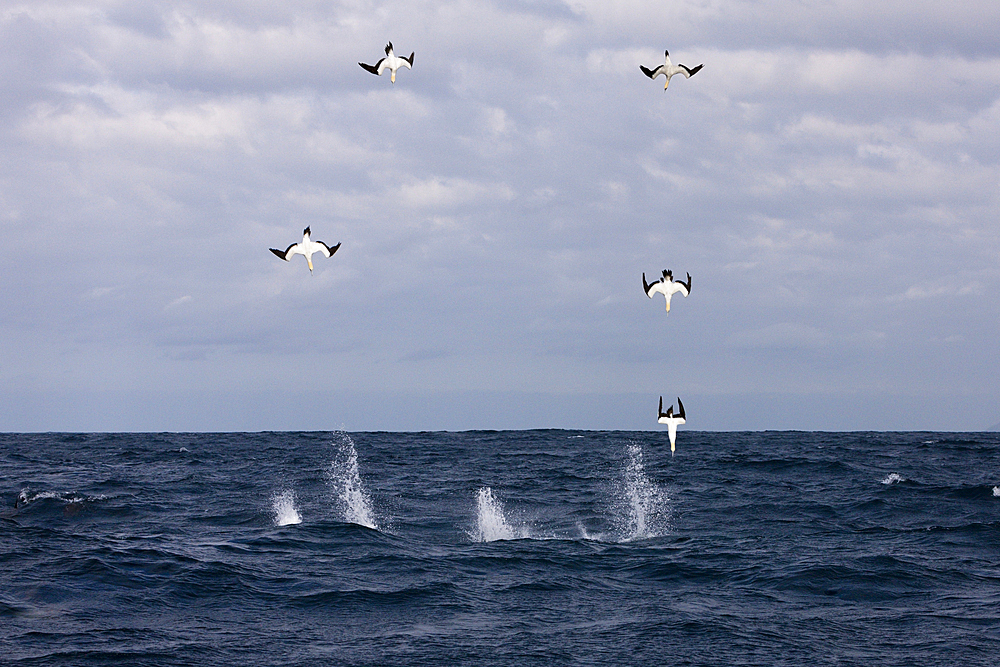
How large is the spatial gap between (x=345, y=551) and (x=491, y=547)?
Answer: 16.0 feet

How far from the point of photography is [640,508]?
41.9 meters

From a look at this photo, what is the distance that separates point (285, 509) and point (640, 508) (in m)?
15.4

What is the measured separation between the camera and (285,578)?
89.6 ft

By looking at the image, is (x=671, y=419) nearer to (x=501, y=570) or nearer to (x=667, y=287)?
(x=667, y=287)

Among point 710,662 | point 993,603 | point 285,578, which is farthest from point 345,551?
point 993,603

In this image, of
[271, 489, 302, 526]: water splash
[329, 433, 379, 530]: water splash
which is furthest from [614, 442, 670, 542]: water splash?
[271, 489, 302, 526]: water splash

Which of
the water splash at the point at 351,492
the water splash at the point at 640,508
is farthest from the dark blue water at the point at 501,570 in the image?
the water splash at the point at 351,492

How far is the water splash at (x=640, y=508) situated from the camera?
35.3 meters

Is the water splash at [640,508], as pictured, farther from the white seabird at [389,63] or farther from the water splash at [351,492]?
the white seabird at [389,63]

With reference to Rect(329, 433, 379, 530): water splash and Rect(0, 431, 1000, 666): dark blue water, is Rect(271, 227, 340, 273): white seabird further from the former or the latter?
Rect(329, 433, 379, 530): water splash

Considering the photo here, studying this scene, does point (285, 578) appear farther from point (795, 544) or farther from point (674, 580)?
point (795, 544)

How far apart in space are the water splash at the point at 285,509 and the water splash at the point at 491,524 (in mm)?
7251

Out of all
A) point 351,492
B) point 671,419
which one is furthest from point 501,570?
point 351,492

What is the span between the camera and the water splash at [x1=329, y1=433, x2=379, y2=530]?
38.6 meters
